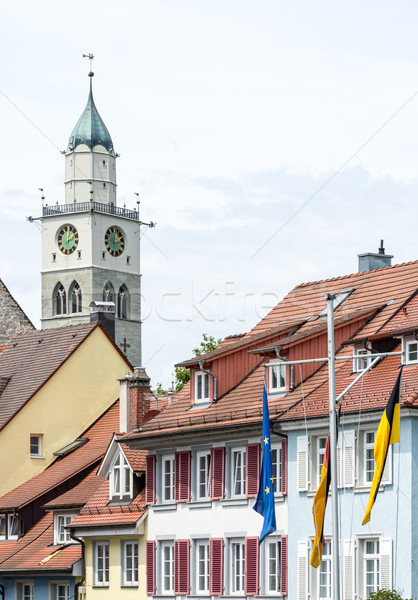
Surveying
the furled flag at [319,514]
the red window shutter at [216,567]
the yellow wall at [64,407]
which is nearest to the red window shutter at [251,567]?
the red window shutter at [216,567]

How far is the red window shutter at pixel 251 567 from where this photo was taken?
47000 mm

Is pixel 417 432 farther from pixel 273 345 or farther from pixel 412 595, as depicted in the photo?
pixel 273 345

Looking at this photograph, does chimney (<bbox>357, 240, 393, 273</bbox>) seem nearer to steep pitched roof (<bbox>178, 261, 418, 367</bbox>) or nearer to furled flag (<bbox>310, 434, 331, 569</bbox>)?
steep pitched roof (<bbox>178, 261, 418, 367</bbox>)

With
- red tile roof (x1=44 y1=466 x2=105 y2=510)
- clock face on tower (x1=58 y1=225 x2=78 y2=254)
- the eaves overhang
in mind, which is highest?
clock face on tower (x1=58 y1=225 x2=78 y2=254)

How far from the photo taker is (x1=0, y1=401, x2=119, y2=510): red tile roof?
5853 centimetres

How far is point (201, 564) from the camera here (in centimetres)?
4947

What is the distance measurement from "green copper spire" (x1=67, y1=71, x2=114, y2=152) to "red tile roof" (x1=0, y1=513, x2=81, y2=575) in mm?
133441

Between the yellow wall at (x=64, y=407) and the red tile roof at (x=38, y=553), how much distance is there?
3725 millimetres

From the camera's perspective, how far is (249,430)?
4750 centimetres

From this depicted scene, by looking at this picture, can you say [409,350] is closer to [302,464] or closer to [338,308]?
[302,464]

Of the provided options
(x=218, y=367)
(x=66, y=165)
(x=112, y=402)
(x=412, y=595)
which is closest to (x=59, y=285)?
(x=66, y=165)

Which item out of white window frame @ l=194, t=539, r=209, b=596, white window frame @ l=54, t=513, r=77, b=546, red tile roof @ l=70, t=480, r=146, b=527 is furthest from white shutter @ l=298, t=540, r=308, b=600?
white window frame @ l=54, t=513, r=77, b=546

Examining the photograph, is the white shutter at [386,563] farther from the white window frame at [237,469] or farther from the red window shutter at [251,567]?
the white window frame at [237,469]

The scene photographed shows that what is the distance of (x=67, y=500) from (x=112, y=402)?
8.96m
